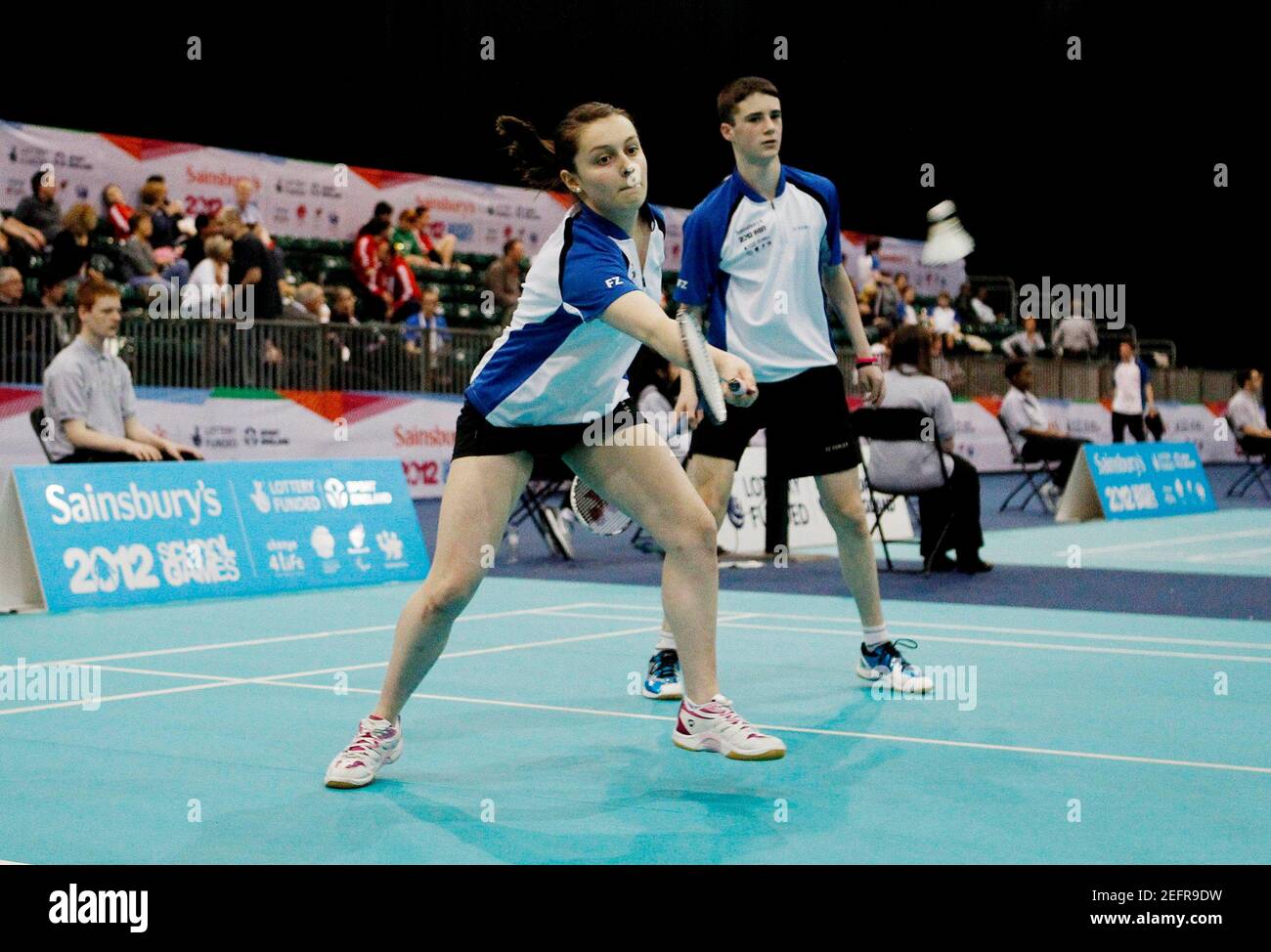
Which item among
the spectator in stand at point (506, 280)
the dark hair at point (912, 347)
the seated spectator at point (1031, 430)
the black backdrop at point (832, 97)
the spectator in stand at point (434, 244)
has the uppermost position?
the black backdrop at point (832, 97)

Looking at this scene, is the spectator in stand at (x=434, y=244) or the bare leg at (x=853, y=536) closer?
the bare leg at (x=853, y=536)

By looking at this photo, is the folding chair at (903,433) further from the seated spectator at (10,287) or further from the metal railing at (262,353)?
the seated spectator at (10,287)

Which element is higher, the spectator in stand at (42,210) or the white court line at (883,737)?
the spectator in stand at (42,210)

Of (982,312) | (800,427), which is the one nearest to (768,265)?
(800,427)

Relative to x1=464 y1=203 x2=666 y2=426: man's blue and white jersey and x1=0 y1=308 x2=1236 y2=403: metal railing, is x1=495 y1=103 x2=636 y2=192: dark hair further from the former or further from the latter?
x1=0 y1=308 x2=1236 y2=403: metal railing

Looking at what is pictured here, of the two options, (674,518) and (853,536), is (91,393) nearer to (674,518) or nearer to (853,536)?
(853,536)

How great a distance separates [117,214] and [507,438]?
12.8 meters

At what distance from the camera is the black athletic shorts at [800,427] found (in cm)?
582

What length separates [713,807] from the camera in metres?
3.98

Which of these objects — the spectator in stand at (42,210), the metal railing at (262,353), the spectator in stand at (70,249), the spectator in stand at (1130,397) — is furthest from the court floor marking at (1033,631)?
the spectator in stand at (1130,397)

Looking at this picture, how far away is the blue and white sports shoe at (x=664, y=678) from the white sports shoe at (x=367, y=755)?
1.50 meters

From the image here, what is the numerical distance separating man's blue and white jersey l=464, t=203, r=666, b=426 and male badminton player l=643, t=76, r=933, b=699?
5.09 ft

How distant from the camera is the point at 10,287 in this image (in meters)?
13.7
